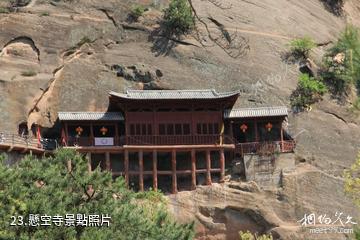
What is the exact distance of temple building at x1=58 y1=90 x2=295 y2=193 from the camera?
40125 mm

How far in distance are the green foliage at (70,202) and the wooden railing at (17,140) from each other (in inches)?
396

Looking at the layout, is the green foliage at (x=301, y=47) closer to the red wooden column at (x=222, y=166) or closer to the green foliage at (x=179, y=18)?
the green foliage at (x=179, y=18)

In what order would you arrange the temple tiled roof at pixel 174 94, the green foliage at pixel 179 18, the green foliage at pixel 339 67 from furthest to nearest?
the green foliage at pixel 339 67
the green foliage at pixel 179 18
the temple tiled roof at pixel 174 94

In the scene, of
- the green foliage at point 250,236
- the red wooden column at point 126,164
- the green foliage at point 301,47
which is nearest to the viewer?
the green foliage at point 250,236

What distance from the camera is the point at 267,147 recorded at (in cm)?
4069

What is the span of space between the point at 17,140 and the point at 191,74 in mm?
10427

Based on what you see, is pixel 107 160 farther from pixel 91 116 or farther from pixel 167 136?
pixel 167 136

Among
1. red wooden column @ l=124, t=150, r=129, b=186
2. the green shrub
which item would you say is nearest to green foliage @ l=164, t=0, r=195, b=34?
the green shrub

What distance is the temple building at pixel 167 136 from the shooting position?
40125mm

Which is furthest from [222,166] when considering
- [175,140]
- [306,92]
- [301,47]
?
[301,47]

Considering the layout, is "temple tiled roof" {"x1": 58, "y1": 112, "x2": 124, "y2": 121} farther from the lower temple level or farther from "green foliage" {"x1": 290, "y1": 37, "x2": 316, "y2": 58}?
"green foliage" {"x1": 290, "y1": 37, "x2": 316, "y2": 58}

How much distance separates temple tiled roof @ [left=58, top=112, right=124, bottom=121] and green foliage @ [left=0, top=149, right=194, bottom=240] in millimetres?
11990

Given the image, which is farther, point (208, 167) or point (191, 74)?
point (191, 74)

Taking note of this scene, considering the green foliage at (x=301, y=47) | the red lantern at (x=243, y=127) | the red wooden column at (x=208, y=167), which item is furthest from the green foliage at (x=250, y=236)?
the green foliage at (x=301, y=47)
